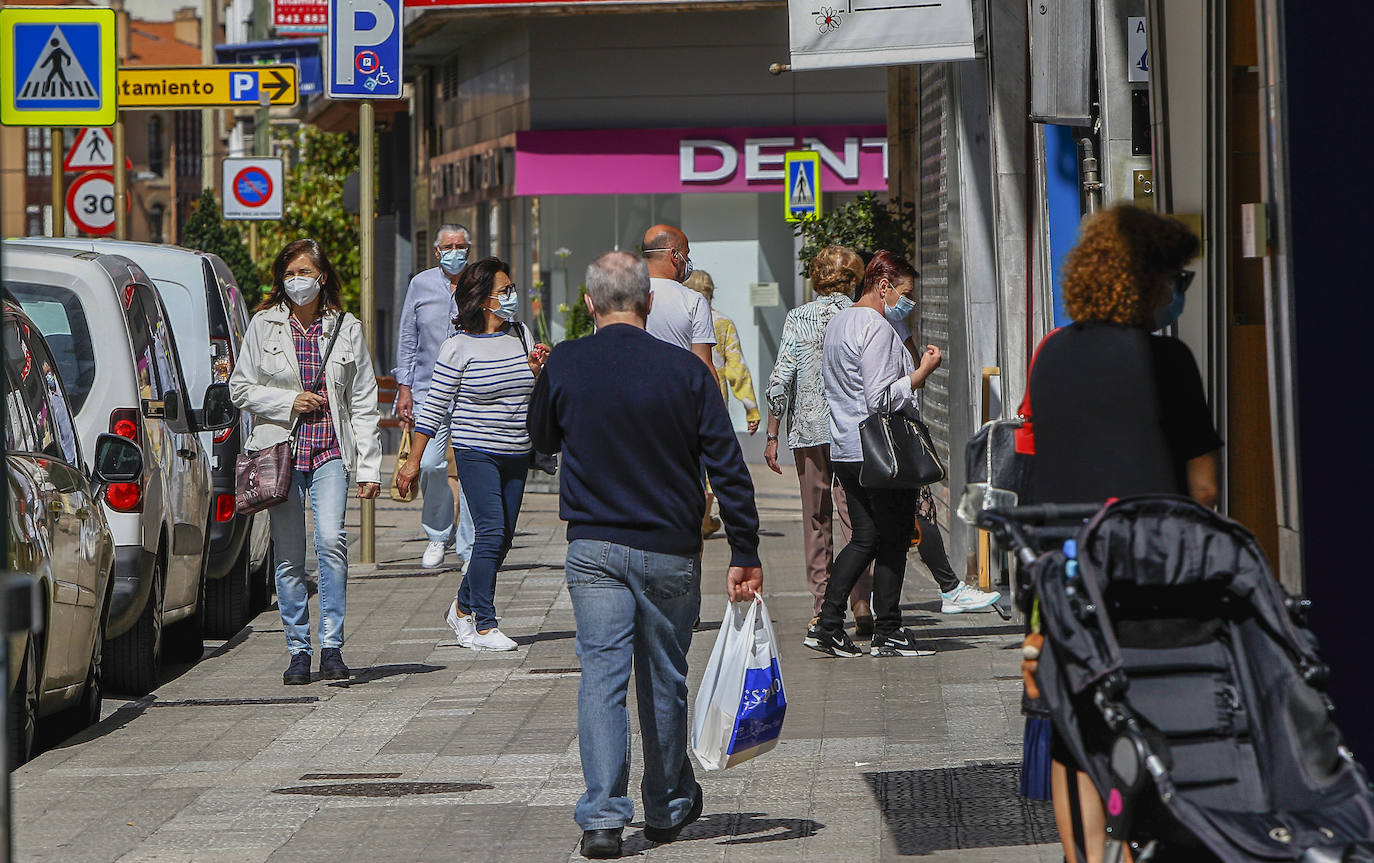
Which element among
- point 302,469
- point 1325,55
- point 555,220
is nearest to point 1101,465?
point 1325,55

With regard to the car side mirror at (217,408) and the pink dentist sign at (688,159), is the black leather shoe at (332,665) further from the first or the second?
the pink dentist sign at (688,159)

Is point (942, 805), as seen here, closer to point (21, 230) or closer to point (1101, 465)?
point (1101, 465)

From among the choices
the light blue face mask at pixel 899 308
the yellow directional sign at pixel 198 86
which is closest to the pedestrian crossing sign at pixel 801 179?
the yellow directional sign at pixel 198 86

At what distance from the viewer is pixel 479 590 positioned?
10.5 meters

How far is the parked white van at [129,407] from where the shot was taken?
367 inches

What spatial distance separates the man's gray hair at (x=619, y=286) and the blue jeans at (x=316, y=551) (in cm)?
352

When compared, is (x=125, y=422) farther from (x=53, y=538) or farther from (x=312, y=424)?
(x=53, y=538)

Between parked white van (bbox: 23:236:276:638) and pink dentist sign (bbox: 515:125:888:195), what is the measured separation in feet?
42.8

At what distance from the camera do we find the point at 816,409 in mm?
10594

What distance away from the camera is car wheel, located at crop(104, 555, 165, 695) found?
9.44 meters

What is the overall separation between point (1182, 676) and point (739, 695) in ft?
6.06

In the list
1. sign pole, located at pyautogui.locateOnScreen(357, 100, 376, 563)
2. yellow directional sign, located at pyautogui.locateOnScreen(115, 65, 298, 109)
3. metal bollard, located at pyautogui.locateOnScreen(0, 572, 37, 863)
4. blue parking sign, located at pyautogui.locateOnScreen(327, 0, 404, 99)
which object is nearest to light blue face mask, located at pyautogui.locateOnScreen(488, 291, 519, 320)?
sign pole, located at pyautogui.locateOnScreen(357, 100, 376, 563)

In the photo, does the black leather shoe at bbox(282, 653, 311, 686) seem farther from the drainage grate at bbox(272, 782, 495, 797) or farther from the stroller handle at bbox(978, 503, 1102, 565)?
the stroller handle at bbox(978, 503, 1102, 565)

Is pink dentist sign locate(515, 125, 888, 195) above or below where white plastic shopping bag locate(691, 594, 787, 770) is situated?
above
